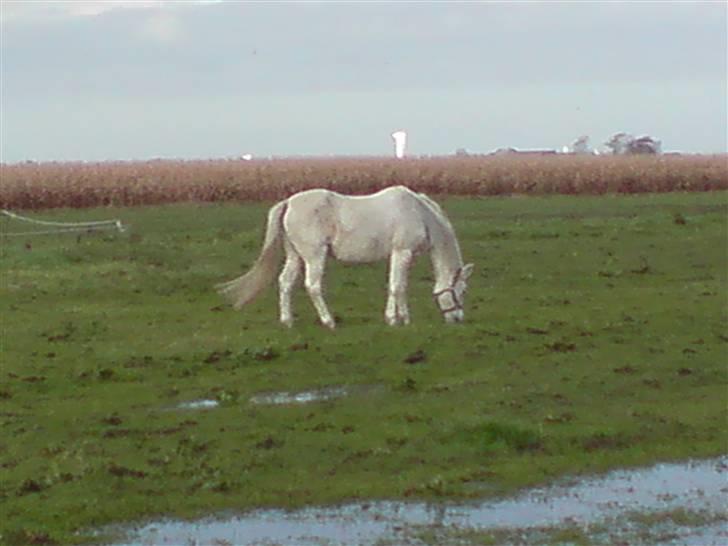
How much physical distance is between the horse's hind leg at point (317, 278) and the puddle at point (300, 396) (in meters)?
3.34

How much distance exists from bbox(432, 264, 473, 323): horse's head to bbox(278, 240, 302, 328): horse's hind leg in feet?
5.12

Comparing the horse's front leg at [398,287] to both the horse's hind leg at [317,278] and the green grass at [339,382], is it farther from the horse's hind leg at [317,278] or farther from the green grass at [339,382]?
the horse's hind leg at [317,278]

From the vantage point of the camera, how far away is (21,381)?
557 inches

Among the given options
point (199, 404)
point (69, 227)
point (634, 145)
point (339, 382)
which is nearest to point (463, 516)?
point (199, 404)

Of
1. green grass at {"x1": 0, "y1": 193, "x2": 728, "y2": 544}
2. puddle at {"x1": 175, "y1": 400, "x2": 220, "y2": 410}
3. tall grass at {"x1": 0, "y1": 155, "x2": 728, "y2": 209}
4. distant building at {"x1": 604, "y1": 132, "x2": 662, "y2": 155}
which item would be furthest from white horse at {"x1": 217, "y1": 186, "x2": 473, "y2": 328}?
distant building at {"x1": 604, "y1": 132, "x2": 662, "y2": 155}

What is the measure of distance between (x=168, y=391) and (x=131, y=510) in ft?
13.7

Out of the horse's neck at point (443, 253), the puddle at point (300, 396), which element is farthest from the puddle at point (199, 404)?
the horse's neck at point (443, 253)

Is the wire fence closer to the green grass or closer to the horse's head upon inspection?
the green grass

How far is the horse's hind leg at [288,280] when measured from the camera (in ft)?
56.6

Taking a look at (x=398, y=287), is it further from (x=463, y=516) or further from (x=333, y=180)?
(x=333, y=180)

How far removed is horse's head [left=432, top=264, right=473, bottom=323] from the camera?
17.1 metres

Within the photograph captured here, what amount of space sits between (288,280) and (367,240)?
3.31 feet

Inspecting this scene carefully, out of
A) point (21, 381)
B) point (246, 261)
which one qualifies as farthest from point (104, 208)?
point (21, 381)

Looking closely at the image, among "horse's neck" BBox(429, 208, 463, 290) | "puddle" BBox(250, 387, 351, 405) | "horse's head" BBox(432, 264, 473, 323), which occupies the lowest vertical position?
"puddle" BBox(250, 387, 351, 405)
